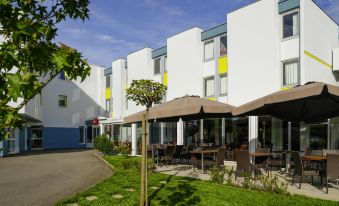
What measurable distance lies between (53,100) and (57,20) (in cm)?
3423

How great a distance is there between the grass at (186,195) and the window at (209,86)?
11053 millimetres

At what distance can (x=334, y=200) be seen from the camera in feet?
24.2

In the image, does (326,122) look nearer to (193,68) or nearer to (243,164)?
(243,164)

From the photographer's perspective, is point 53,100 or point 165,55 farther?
point 53,100

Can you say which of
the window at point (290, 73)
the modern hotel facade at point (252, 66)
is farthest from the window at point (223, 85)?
the window at point (290, 73)

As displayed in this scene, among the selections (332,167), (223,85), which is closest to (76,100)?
(223,85)

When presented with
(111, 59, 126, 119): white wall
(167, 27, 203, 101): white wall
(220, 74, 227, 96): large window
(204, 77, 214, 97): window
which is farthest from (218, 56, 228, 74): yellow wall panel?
(111, 59, 126, 119): white wall

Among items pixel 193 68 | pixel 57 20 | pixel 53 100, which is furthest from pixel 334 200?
pixel 53 100

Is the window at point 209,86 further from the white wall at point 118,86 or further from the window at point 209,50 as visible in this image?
the white wall at point 118,86

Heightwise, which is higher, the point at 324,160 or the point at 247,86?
the point at 247,86

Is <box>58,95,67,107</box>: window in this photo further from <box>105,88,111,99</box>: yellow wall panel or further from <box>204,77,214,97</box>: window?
<box>204,77,214,97</box>: window

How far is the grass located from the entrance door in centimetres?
2699

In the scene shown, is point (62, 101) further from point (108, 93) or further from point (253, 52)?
point (253, 52)

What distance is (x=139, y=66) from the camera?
26891 mm
